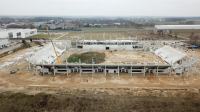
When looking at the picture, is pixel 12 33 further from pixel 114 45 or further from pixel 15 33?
pixel 114 45

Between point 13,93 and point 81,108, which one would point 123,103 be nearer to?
point 81,108

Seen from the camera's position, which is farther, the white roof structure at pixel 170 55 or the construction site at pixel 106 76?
the white roof structure at pixel 170 55

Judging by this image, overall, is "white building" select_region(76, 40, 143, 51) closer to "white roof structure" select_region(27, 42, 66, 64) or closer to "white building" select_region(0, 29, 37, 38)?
"white roof structure" select_region(27, 42, 66, 64)

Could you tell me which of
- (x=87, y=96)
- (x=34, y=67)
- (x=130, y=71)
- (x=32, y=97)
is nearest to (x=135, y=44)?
(x=130, y=71)

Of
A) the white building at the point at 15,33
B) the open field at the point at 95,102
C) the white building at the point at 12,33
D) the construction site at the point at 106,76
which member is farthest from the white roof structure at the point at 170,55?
the white building at the point at 15,33

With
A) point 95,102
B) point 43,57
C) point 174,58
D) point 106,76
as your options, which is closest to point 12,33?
point 43,57

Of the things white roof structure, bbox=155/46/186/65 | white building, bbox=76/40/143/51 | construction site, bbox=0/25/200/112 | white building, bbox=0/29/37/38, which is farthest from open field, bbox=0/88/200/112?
white building, bbox=0/29/37/38

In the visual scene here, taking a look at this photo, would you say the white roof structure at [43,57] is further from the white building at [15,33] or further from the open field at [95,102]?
the white building at [15,33]

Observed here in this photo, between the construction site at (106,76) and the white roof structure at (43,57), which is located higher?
the white roof structure at (43,57)

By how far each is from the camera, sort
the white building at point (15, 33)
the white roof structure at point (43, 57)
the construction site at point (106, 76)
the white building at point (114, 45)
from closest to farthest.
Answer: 1. the construction site at point (106, 76)
2. the white roof structure at point (43, 57)
3. the white building at point (114, 45)
4. the white building at point (15, 33)
